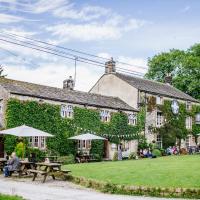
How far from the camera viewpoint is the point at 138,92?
49.3m

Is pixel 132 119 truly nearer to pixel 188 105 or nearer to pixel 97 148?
pixel 97 148

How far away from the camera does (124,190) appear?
18109 mm

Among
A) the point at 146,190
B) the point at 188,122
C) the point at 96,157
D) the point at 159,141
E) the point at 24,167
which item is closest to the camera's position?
the point at 146,190

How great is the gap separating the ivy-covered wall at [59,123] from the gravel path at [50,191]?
13758 millimetres

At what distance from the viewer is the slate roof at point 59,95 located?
37.0 metres

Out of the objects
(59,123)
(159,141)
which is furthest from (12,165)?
(159,141)

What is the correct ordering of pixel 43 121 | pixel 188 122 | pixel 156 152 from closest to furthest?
1. pixel 43 121
2. pixel 156 152
3. pixel 188 122

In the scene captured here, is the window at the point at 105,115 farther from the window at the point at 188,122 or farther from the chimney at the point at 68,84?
the window at the point at 188,122

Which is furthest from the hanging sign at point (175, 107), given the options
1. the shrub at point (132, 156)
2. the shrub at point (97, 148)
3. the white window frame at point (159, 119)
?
the shrub at point (97, 148)

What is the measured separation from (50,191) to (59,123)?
20874 mm

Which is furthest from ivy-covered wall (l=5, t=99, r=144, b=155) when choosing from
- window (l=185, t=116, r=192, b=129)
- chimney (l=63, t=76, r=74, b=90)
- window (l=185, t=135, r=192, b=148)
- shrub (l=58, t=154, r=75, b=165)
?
window (l=185, t=116, r=192, b=129)

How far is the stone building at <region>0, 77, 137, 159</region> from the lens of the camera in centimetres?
3588

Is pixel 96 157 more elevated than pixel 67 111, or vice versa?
pixel 67 111

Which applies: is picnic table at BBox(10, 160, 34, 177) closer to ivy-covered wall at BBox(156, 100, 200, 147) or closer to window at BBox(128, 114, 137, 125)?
window at BBox(128, 114, 137, 125)
